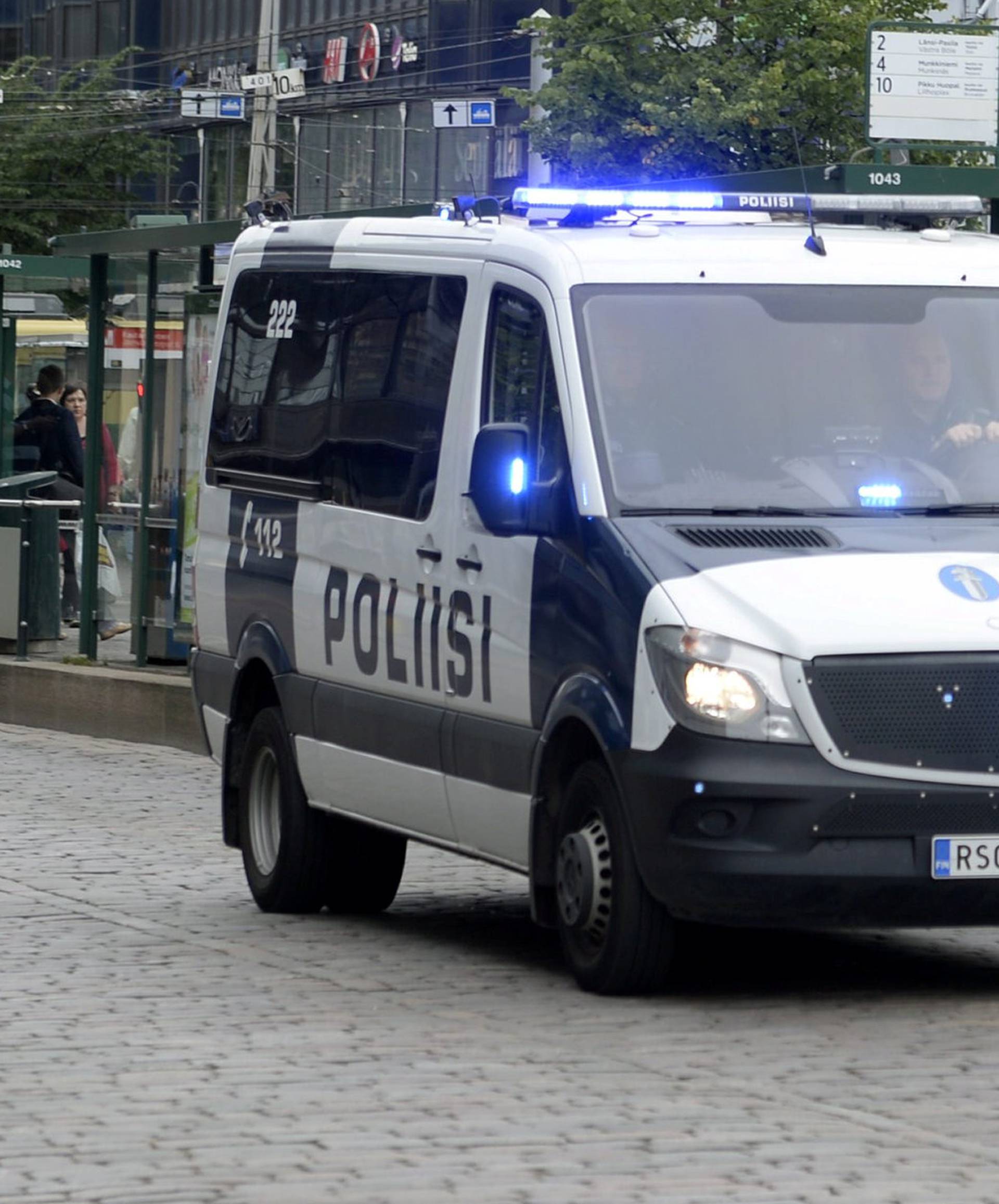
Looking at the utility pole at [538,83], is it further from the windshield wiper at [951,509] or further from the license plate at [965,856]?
the license plate at [965,856]

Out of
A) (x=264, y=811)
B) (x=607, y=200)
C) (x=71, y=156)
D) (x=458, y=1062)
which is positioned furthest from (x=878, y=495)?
(x=71, y=156)

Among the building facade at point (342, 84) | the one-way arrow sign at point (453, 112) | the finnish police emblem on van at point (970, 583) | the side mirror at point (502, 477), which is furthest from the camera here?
the building facade at point (342, 84)

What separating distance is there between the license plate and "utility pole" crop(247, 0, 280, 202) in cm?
4826

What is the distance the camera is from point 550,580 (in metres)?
8.48

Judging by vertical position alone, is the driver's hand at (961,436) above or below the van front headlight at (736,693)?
above

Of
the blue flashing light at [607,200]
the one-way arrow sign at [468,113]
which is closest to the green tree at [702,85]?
the one-way arrow sign at [468,113]

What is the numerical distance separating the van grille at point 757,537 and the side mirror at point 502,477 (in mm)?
546

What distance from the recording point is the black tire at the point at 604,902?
26.7 feet

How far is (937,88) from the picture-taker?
17.2 m

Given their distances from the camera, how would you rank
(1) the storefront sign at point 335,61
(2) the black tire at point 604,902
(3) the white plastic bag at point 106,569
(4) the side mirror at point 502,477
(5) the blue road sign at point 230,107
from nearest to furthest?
1. (2) the black tire at point 604,902
2. (4) the side mirror at point 502,477
3. (3) the white plastic bag at point 106,569
4. (5) the blue road sign at point 230,107
5. (1) the storefront sign at point 335,61

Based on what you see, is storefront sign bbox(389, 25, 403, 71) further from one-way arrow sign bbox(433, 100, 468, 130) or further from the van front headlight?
the van front headlight

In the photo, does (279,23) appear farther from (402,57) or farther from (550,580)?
(550,580)

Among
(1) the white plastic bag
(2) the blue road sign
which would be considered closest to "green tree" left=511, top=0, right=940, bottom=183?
(2) the blue road sign

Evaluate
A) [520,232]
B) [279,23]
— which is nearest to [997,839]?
[520,232]
